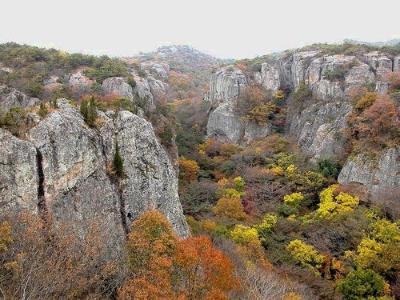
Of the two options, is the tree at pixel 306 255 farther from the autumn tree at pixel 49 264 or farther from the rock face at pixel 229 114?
the rock face at pixel 229 114

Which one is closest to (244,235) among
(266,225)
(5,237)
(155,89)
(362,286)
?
(266,225)

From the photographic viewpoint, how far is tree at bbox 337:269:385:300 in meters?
25.2

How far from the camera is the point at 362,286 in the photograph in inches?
991

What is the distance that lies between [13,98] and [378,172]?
3093 centimetres

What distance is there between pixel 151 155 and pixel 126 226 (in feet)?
16.1

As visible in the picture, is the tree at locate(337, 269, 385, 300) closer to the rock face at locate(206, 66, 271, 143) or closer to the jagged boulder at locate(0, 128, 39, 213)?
the jagged boulder at locate(0, 128, 39, 213)

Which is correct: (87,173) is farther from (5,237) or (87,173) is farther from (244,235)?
(244,235)

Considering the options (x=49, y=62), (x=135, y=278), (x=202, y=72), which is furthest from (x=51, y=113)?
(x=202, y=72)

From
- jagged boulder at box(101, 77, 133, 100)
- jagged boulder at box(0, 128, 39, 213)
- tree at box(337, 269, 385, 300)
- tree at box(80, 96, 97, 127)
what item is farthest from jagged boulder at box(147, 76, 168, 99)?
tree at box(337, 269, 385, 300)

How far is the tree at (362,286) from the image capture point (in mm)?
25172

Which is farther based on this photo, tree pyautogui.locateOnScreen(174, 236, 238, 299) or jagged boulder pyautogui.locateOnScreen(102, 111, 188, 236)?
jagged boulder pyautogui.locateOnScreen(102, 111, 188, 236)

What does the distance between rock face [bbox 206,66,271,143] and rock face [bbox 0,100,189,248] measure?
31.3 m

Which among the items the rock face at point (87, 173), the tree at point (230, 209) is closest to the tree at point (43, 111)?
the rock face at point (87, 173)

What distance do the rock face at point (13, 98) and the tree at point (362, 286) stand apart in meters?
26.4
